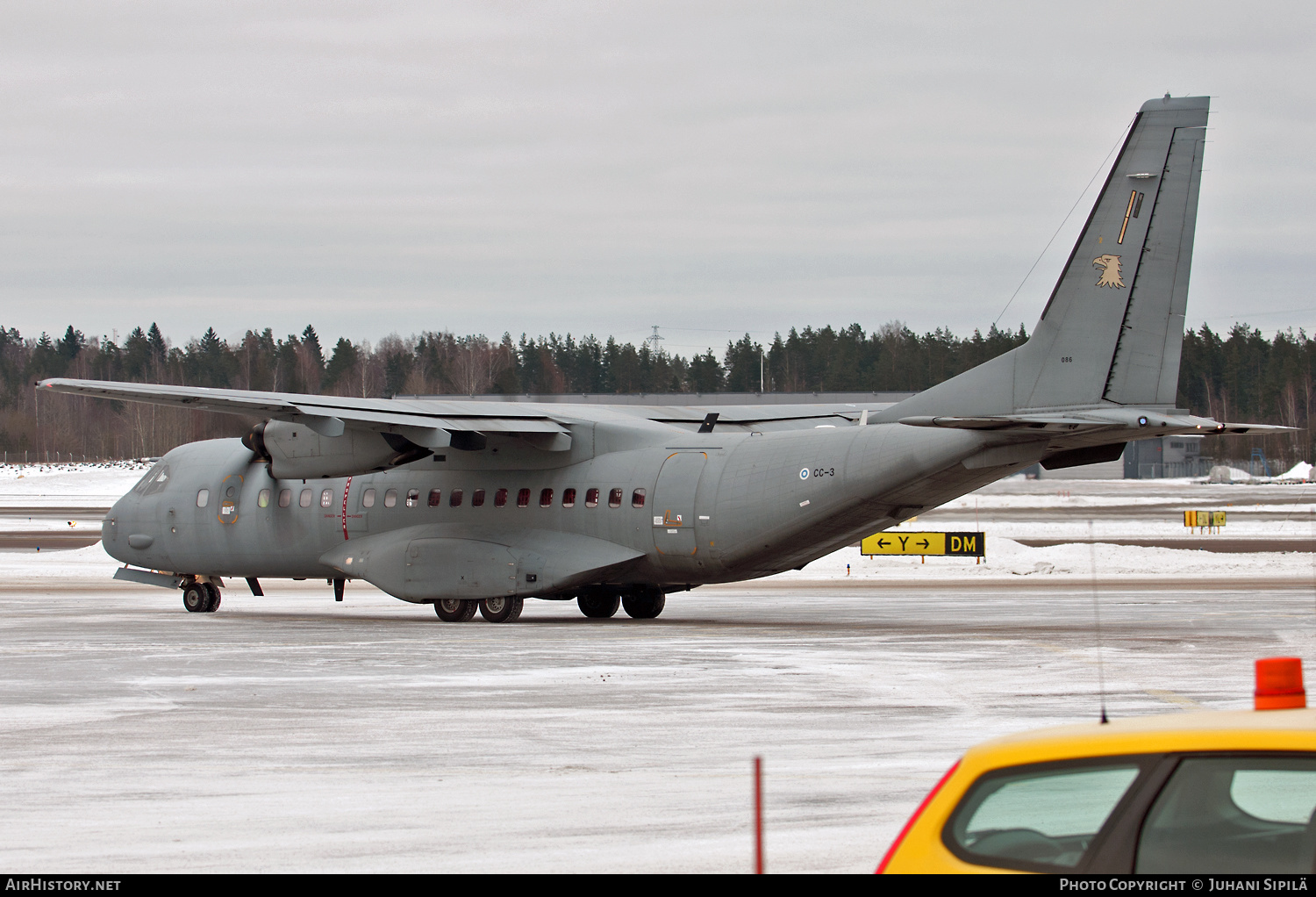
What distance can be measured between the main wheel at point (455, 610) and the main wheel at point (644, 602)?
295 cm

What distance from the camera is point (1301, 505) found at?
6756 centimetres

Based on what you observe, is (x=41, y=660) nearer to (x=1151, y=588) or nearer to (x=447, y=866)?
(x=447, y=866)

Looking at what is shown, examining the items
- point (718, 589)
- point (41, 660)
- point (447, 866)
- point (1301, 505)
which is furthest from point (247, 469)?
point (1301, 505)

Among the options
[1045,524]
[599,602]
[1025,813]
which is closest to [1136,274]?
[599,602]

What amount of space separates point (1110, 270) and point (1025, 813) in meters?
17.4

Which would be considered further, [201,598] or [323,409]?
[201,598]

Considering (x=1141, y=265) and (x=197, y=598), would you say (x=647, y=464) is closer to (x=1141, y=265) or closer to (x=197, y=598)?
(x=1141, y=265)

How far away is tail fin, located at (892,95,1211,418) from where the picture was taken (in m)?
20.4

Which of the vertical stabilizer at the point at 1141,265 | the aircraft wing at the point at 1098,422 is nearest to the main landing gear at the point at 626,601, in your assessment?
the aircraft wing at the point at 1098,422

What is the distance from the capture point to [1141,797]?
3.95m

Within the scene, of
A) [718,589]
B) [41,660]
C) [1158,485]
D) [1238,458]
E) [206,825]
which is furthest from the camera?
[1238,458]

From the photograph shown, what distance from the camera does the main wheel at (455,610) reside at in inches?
1000

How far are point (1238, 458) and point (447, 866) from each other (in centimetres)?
11816

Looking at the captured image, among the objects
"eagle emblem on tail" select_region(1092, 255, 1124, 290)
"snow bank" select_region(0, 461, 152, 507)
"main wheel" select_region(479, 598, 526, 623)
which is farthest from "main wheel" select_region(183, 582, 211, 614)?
"snow bank" select_region(0, 461, 152, 507)
